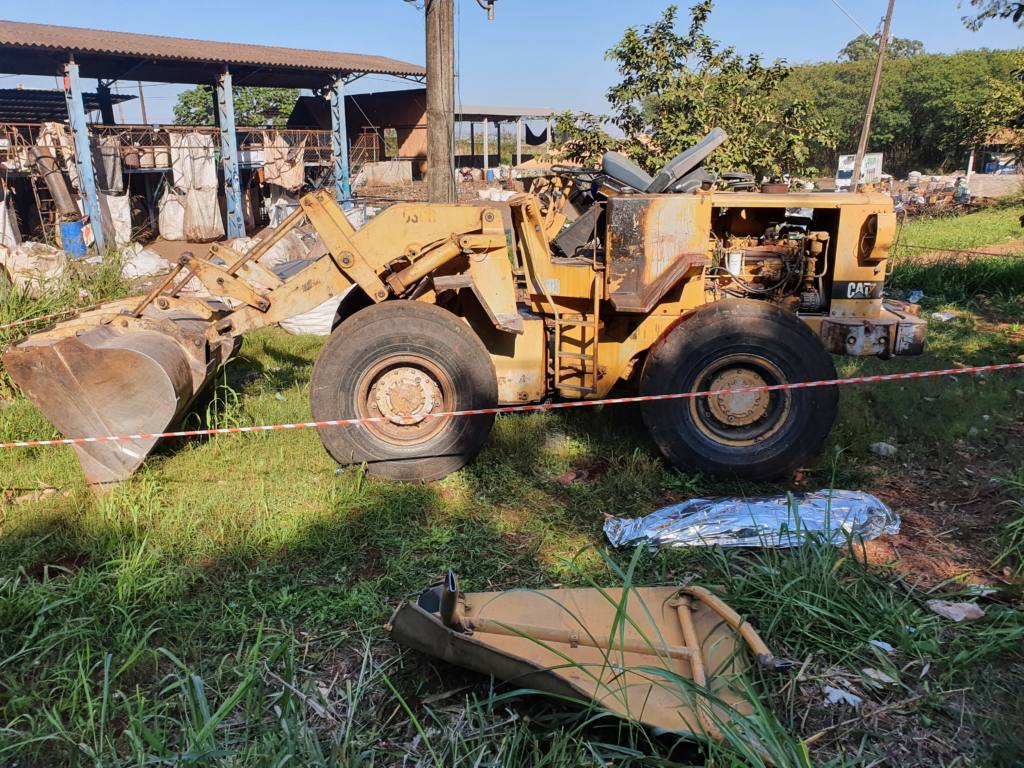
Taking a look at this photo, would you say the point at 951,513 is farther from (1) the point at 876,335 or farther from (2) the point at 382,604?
(2) the point at 382,604

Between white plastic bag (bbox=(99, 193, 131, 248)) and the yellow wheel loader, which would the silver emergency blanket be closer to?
the yellow wheel loader

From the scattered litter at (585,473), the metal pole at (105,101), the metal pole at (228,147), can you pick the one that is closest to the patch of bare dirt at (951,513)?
the scattered litter at (585,473)

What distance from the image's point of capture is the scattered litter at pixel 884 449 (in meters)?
5.30

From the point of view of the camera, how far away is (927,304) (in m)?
9.70

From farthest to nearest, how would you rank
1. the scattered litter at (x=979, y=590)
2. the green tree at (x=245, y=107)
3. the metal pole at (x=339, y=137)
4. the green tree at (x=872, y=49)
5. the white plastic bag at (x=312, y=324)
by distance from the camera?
the green tree at (x=872, y=49) < the green tree at (x=245, y=107) < the metal pole at (x=339, y=137) < the white plastic bag at (x=312, y=324) < the scattered litter at (x=979, y=590)

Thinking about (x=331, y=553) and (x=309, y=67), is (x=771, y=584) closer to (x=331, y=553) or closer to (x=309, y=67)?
(x=331, y=553)

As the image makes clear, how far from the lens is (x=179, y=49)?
18547mm

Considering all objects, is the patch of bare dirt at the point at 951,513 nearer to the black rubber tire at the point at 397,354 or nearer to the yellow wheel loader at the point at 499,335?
the yellow wheel loader at the point at 499,335

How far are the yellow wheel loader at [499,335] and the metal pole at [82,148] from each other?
13.2 meters

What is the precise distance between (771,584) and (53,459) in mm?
4666

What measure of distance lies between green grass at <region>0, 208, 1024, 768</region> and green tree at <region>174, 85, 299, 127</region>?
99.7ft

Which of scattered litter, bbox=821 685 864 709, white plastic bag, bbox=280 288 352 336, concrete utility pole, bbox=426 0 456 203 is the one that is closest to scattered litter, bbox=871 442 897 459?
scattered litter, bbox=821 685 864 709

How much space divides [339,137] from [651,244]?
19.7m

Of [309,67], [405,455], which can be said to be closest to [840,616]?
[405,455]
